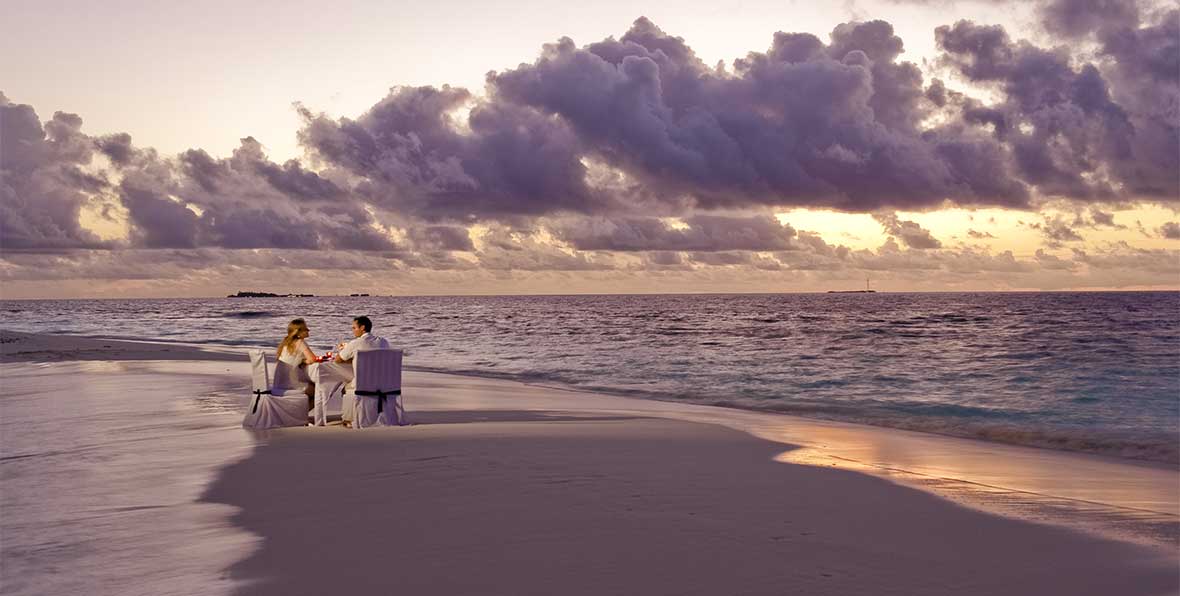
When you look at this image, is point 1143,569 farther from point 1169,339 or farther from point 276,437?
point 1169,339

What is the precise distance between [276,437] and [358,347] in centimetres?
177

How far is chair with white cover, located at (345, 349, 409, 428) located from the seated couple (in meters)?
0.16

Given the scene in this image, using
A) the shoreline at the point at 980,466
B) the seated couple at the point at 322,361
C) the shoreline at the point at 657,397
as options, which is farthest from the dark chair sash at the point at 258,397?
the shoreline at the point at 657,397

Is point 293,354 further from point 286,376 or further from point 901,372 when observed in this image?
point 901,372

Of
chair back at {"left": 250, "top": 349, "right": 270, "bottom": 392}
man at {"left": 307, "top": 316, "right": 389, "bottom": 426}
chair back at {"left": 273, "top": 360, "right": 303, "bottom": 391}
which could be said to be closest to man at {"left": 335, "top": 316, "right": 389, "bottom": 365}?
man at {"left": 307, "top": 316, "right": 389, "bottom": 426}

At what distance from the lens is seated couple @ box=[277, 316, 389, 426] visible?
14.1 metres

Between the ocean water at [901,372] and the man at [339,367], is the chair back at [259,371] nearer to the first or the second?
the man at [339,367]

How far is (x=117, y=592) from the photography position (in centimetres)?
596

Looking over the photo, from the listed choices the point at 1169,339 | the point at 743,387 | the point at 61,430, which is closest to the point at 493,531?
the point at 61,430

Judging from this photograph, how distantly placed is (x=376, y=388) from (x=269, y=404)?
66.7 inches

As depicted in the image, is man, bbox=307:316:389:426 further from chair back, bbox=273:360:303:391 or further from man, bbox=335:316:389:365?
chair back, bbox=273:360:303:391

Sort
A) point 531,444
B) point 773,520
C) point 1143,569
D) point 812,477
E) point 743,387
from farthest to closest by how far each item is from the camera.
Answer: point 743,387
point 531,444
point 812,477
point 773,520
point 1143,569

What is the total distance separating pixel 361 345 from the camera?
45.9 feet

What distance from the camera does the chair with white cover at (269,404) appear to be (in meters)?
14.3
